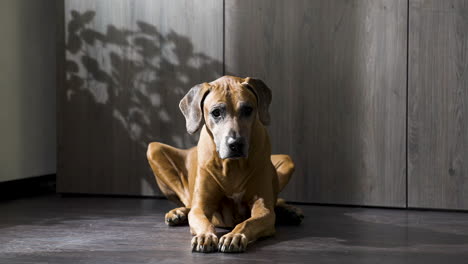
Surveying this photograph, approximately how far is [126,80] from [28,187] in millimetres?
1166

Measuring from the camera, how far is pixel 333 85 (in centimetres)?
390

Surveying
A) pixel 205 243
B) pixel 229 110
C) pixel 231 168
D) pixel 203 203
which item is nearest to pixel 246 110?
pixel 229 110

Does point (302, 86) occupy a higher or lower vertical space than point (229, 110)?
higher

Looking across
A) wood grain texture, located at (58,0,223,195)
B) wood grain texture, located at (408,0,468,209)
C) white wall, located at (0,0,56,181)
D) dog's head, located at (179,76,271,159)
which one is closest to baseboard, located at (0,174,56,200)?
white wall, located at (0,0,56,181)

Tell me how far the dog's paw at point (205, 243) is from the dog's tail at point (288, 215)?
81 cm

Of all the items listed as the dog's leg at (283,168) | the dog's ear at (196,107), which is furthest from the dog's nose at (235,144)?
the dog's leg at (283,168)

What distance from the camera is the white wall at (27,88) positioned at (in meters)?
4.37

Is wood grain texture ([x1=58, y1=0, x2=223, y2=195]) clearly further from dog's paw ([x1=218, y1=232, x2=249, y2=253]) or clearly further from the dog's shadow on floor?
dog's paw ([x1=218, y1=232, x2=249, y2=253])

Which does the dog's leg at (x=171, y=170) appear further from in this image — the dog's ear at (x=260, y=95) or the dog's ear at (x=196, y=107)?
the dog's ear at (x=260, y=95)

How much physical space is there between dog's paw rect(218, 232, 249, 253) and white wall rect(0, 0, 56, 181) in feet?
7.83

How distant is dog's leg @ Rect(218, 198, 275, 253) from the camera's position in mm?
2561

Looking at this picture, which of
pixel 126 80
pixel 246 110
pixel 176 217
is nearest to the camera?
pixel 246 110

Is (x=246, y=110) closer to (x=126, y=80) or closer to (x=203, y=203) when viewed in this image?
(x=203, y=203)

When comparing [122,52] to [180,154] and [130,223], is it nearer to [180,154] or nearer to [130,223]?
[180,154]
